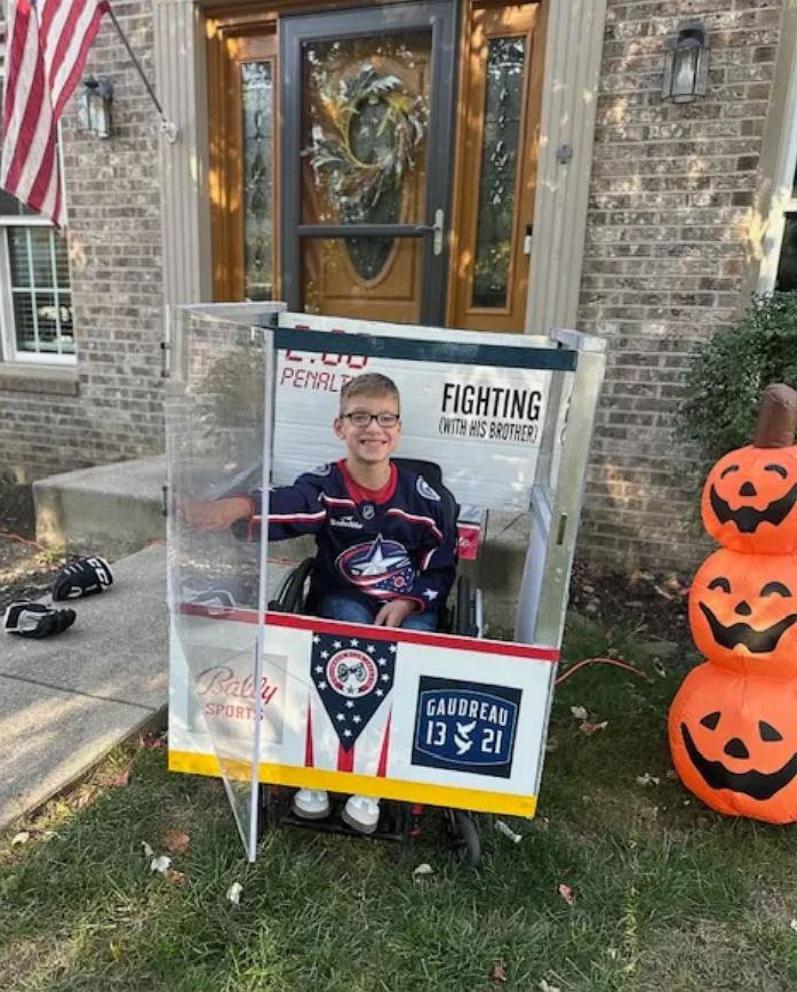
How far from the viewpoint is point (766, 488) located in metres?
2.02

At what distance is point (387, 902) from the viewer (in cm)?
189

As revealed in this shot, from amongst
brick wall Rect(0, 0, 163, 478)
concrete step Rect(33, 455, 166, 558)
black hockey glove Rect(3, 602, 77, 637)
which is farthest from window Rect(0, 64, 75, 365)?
black hockey glove Rect(3, 602, 77, 637)

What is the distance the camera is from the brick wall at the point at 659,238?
3.52 metres

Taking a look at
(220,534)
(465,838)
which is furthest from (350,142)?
(465,838)

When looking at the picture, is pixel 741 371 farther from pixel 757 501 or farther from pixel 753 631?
pixel 753 631

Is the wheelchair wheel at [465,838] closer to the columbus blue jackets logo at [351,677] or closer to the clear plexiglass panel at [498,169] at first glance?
the columbus blue jackets logo at [351,677]

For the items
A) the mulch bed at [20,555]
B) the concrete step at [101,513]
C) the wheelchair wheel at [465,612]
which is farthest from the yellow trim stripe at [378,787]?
the concrete step at [101,513]

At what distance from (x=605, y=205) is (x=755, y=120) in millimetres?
733

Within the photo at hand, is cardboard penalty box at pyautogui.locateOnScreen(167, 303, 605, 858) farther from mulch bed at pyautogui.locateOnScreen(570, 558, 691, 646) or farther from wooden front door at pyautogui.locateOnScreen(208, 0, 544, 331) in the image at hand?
wooden front door at pyautogui.locateOnScreen(208, 0, 544, 331)

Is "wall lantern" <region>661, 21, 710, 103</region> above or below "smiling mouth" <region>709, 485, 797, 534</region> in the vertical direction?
above

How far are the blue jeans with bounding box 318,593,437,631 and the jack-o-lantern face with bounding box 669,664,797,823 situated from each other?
82cm

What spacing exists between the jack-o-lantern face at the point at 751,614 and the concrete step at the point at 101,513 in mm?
2834

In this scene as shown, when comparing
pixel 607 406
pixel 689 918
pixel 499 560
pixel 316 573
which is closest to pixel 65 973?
pixel 316 573

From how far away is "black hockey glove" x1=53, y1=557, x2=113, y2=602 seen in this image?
3.22 metres
